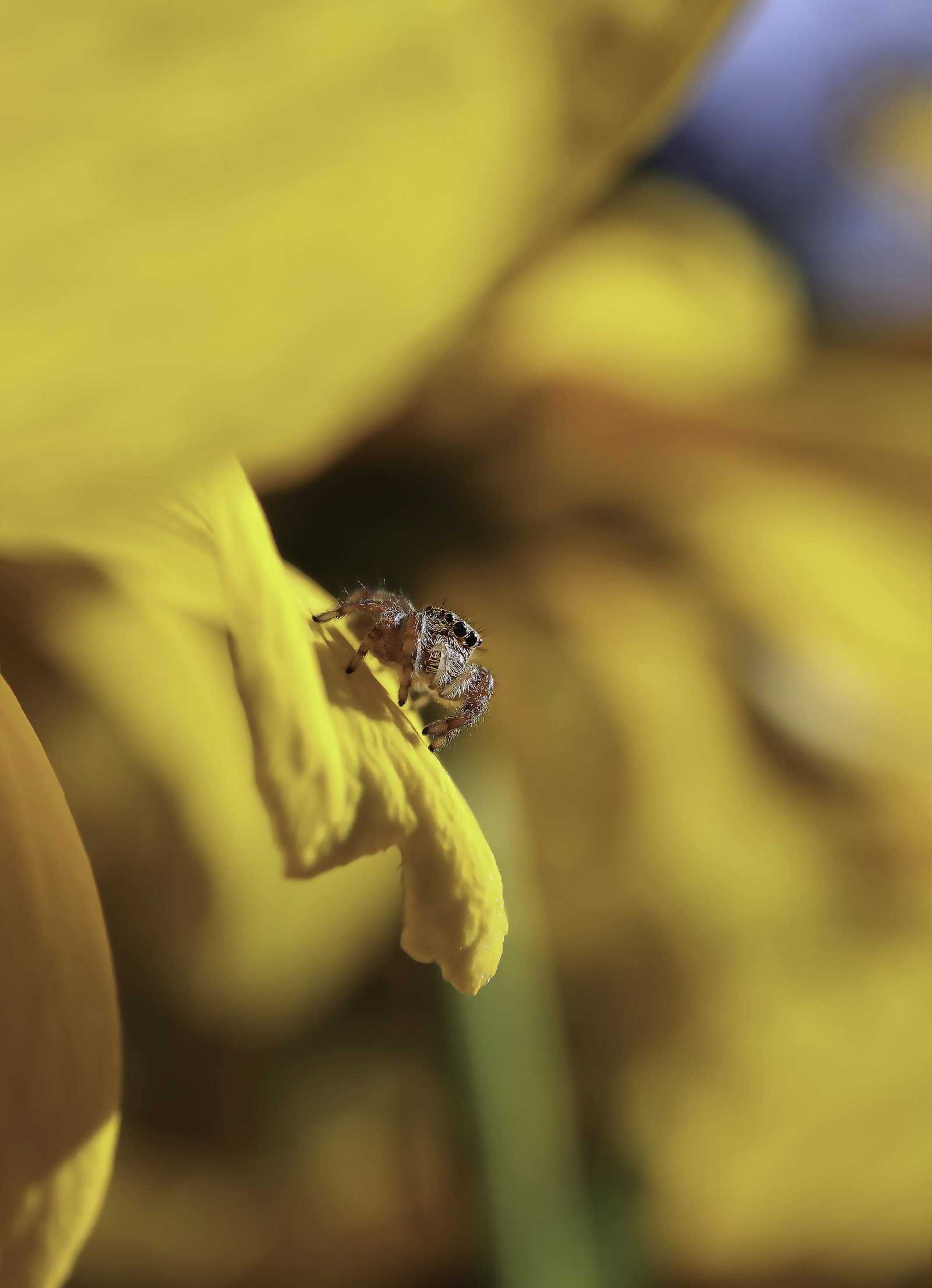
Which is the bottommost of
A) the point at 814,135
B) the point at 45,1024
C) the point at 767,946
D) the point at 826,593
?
the point at 45,1024

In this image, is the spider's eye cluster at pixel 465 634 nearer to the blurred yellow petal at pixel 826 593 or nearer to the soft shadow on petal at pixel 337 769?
the soft shadow on petal at pixel 337 769

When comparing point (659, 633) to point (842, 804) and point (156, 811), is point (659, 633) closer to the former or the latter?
point (842, 804)

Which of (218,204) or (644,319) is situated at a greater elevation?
(644,319)

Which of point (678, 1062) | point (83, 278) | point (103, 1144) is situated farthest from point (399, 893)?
point (83, 278)

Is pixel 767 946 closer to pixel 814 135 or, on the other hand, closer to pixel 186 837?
pixel 186 837

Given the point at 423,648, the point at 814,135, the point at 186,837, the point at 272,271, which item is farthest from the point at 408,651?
the point at 814,135

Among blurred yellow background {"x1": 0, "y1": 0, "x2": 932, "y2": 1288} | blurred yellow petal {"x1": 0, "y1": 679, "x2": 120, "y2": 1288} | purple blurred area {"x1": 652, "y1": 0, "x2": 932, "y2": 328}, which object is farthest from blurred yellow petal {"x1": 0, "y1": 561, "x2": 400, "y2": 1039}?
purple blurred area {"x1": 652, "y1": 0, "x2": 932, "y2": 328}
